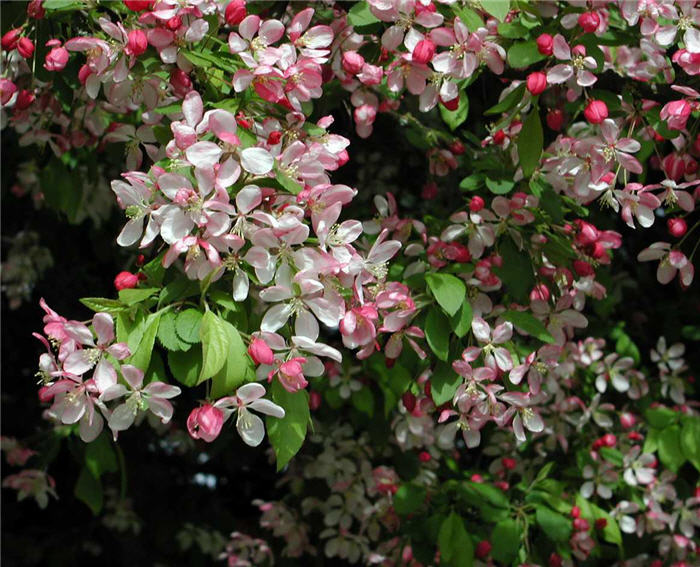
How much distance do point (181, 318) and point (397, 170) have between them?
2070mm

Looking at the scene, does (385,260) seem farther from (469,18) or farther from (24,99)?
(24,99)

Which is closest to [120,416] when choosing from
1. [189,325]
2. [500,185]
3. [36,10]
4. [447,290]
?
[189,325]

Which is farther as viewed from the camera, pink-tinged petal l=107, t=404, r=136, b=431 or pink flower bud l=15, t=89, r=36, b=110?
pink flower bud l=15, t=89, r=36, b=110

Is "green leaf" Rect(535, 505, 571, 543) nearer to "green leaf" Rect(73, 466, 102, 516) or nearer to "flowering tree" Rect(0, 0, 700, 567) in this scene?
"flowering tree" Rect(0, 0, 700, 567)

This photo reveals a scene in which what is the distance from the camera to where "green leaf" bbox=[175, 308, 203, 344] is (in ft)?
4.59

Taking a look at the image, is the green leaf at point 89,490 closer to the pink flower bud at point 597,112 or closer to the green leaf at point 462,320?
the green leaf at point 462,320

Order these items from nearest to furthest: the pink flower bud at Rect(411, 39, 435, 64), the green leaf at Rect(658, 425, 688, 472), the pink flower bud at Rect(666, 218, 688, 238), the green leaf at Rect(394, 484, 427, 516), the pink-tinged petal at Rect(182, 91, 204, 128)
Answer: the pink-tinged petal at Rect(182, 91, 204, 128) → the pink flower bud at Rect(411, 39, 435, 64) → the pink flower bud at Rect(666, 218, 688, 238) → the green leaf at Rect(394, 484, 427, 516) → the green leaf at Rect(658, 425, 688, 472)

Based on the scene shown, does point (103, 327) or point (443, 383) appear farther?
point (443, 383)

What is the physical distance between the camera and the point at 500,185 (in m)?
2.00

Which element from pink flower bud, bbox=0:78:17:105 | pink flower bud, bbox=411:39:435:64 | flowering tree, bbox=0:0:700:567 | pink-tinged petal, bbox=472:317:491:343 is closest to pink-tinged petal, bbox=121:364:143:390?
flowering tree, bbox=0:0:700:567

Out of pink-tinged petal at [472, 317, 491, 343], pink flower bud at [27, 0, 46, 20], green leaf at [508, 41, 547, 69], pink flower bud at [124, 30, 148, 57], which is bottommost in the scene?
pink-tinged petal at [472, 317, 491, 343]

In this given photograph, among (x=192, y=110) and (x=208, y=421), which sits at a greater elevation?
(x=192, y=110)

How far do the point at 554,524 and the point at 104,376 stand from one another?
1305mm

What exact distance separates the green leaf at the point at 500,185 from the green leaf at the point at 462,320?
32 centimetres
